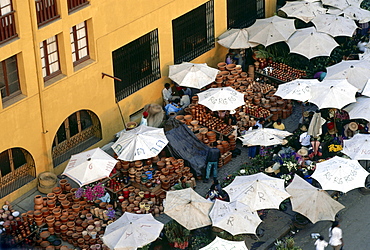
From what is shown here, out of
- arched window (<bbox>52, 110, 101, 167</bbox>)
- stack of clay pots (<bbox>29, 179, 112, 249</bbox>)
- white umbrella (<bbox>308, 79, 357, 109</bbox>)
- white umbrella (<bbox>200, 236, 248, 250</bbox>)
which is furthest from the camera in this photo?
white umbrella (<bbox>308, 79, 357, 109</bbox>)

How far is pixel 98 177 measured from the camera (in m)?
27.8

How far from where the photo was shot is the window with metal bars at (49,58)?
28.4m

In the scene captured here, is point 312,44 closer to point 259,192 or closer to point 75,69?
point 259,192

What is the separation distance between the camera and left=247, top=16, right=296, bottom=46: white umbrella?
35.9 m

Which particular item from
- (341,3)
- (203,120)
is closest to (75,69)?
(203,120)

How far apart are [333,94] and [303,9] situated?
8.08 m

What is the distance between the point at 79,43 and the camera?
29.6 meters

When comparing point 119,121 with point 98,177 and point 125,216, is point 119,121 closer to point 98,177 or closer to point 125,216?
point 98,177

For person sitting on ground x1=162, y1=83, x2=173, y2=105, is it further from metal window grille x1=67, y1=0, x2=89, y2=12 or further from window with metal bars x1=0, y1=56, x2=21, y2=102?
window with metal bars x1=0, y1=56, x2=21, y2=102

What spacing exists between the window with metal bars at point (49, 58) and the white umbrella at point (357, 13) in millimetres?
15690

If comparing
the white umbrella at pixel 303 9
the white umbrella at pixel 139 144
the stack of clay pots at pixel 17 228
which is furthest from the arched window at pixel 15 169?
the white umbrella at pixel 303 9

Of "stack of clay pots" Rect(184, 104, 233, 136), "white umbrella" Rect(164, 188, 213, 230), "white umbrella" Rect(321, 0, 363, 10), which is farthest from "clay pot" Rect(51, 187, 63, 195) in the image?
"white umbrella" Rect(321, 0, 363, 10)

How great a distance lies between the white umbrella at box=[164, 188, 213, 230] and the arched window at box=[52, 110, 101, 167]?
18.4ft

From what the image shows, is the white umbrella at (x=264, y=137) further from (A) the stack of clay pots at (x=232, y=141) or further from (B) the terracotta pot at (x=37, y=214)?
(B) the terracotta pot at (x=37, y=214)
